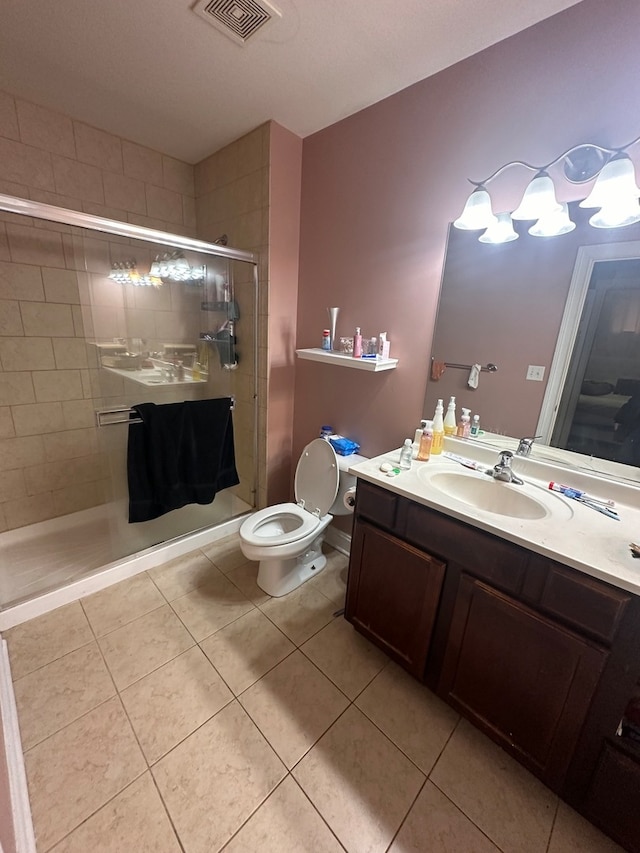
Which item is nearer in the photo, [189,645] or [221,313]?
[189,645]

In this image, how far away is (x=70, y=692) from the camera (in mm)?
1345

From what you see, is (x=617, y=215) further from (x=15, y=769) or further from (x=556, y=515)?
(x=15, y=769)

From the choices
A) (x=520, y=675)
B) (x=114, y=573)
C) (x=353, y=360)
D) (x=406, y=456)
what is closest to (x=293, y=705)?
(x=520, y=675)

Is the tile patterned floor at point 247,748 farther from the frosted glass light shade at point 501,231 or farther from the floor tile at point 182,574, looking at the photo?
the frosted glass light shade at point 501,231

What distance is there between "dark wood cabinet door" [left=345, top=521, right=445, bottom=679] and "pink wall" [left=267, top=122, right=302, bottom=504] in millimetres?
1106

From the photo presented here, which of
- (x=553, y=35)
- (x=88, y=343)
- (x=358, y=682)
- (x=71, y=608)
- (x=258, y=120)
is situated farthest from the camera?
(x=88, y=343)

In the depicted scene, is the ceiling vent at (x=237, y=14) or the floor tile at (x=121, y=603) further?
the floor tile at (x=121, y=603)

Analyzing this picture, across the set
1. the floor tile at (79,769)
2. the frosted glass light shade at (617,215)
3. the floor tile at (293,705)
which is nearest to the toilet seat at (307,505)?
the floor tile at (293,705)

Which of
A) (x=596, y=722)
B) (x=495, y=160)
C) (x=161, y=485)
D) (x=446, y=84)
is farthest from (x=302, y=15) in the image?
(x=596, y=722)

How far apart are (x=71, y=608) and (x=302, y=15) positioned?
2691 millimetres

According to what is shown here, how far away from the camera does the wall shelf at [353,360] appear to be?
1.73 metres

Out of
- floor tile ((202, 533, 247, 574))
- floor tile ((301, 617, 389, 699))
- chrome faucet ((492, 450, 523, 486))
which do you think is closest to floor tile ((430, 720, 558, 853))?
floor tile ((301, 617, 389, 699))

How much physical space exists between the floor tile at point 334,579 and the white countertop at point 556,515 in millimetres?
864

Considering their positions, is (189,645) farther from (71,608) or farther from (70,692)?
(71,608)
